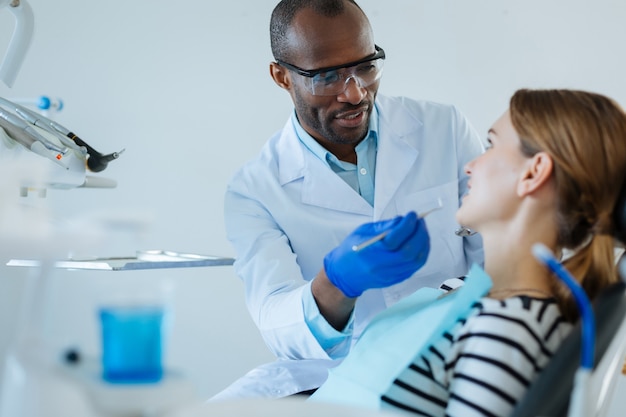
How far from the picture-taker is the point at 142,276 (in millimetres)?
3033

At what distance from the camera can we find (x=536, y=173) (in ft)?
4.10

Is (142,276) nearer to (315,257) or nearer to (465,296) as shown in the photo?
(315,257)

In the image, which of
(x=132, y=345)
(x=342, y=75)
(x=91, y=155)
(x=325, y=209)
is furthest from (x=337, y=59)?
(x=132, y=345)

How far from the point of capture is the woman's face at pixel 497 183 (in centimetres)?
129

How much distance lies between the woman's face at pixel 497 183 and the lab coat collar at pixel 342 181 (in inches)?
23.2

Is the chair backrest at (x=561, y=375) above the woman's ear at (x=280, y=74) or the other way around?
the other way around

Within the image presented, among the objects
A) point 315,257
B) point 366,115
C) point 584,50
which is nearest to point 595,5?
point 584,50

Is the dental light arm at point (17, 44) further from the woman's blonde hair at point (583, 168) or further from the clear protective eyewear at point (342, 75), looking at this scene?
the woman's blonde hair at point (583, 168)

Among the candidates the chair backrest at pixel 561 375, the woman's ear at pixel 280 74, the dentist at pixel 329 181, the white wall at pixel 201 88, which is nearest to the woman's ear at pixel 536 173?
the chair backrest at pixel 561 375

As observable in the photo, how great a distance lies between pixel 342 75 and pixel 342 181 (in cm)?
28

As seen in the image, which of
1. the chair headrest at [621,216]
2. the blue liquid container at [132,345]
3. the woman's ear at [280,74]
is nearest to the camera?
the blue liquid container at [132,345]

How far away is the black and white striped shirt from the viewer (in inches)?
41.6

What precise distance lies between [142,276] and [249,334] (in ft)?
1.73

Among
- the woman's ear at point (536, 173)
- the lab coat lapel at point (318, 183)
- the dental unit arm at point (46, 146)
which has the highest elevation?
the woman's ear at point (536, 173)
